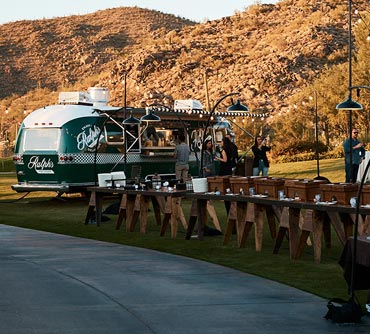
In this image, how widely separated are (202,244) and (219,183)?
3.49 feet

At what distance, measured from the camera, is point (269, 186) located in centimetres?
1541

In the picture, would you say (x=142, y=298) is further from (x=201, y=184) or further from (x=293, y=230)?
(x=201, y=184)

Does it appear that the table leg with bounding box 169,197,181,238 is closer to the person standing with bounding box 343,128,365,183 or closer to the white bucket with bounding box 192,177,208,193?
the white bucket with bounding box 192,177,208,193

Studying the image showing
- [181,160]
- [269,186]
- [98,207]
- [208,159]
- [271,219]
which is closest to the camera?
[269,186]

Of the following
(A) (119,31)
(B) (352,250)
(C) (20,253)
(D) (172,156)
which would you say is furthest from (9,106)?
(B) (352,250)

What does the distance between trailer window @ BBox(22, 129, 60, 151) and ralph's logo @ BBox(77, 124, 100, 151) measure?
23.5 inches

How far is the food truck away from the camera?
27125 mm

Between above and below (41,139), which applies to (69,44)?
above

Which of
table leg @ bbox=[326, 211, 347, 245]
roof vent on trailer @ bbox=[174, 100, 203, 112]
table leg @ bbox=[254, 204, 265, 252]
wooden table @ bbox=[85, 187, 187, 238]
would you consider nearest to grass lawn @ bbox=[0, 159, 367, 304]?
table leg @ bbox=[254, 204, 265, 252]

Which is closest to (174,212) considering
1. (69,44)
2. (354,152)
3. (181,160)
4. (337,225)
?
(337,225)

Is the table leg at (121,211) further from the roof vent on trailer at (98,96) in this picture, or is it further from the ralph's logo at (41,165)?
the roof vent on trailer at (98,96)

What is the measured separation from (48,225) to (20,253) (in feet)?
19.0

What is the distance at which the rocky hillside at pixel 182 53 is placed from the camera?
7856 centimetres

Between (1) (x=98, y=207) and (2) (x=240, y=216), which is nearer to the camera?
(2) (x=240, y=216)
